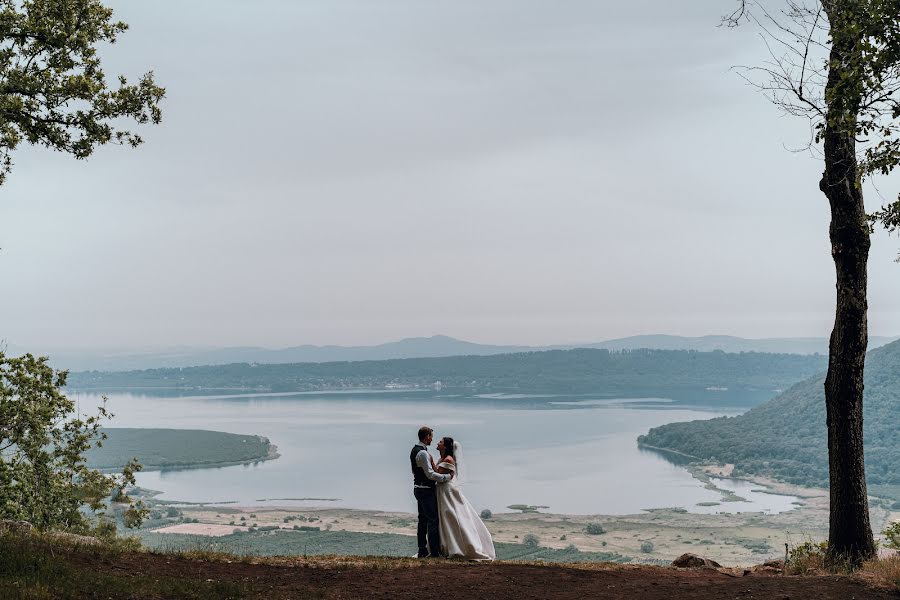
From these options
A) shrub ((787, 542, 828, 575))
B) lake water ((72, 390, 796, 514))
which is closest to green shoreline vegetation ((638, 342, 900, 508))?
lake water ((72, 390, 796, 514))

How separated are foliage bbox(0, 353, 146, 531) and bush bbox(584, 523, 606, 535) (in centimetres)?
5991

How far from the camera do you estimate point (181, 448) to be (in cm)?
14025

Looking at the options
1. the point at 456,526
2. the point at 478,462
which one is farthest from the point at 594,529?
the point at 456,526

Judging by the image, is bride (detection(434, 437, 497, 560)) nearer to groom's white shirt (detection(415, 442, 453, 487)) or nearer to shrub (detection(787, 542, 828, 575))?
groom's white shirt (detection(415, 442, 453, 487))

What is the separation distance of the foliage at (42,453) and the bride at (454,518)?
10194 mm

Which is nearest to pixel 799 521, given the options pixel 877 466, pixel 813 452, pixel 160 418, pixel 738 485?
pixel 877 466

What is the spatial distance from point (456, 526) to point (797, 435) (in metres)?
121

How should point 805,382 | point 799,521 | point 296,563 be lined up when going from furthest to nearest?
1. point 805,382
2. point 799,521
3. point 296,563

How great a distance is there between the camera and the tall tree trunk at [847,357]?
33.6ft

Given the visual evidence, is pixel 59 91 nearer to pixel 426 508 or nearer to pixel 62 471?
pixel 426 508

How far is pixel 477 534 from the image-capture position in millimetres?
11391


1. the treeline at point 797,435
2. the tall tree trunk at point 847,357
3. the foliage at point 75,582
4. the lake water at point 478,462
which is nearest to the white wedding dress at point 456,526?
the foliage at point 75,582

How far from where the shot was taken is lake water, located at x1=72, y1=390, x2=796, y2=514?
96688 mm

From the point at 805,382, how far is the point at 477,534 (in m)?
138
